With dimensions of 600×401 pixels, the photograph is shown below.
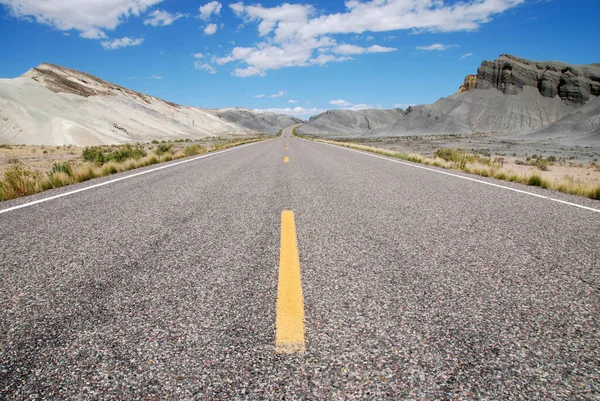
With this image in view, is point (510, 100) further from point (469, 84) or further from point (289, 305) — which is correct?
point (289, 305)

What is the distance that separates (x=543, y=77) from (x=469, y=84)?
64.8ft

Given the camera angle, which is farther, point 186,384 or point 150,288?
point 150,288

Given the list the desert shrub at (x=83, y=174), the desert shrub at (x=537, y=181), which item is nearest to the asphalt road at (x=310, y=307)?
the desert shrub at (x=537, y=181)

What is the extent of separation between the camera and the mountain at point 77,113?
1770 inches

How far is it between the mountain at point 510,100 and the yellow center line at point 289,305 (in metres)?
89.2

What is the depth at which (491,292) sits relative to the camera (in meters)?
2.38

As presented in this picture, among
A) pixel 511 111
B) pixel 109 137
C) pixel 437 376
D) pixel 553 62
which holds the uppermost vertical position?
pixel 553 62

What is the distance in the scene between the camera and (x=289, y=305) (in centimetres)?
215

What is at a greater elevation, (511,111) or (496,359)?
(511,111)

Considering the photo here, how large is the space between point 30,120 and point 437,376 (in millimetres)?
58525

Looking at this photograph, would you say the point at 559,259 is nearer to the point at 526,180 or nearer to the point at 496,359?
the point at 496,359

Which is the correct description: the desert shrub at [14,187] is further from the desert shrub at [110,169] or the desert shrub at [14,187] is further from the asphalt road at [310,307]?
the desert shrub at [110,169]

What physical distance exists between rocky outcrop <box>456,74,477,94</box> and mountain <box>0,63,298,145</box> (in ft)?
261

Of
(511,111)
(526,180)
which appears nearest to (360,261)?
(526,180)
